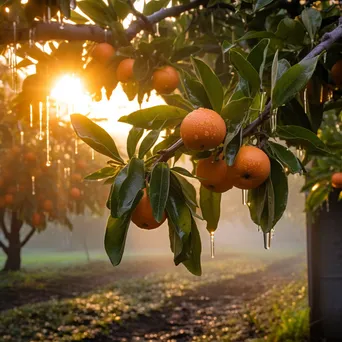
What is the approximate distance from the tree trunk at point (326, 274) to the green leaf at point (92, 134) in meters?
4.49

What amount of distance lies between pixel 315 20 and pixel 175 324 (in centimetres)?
689

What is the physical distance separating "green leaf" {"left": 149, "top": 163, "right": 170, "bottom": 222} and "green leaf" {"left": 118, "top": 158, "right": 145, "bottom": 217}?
0.10 feet

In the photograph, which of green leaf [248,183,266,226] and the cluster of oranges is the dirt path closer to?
the cluster of oranges

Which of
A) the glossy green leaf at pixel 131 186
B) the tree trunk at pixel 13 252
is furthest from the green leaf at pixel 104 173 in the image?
the tree trunk at pixel 13 252

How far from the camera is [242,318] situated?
8266 mm

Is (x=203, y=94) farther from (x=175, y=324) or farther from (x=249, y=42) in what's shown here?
(x=175, y=324)

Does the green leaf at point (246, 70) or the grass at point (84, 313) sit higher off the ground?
the green leaf at point (246, 70)

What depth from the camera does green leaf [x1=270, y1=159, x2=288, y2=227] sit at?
4.77 feet

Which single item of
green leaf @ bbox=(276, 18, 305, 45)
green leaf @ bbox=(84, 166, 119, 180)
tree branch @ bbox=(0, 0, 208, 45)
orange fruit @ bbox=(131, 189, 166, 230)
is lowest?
orange fruit @ bbox=(131, 189, 166, 230)

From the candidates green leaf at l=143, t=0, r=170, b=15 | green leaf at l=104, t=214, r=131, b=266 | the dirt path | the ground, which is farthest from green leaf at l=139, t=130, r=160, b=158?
the dirt path

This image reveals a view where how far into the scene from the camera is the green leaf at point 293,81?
4.34 feet

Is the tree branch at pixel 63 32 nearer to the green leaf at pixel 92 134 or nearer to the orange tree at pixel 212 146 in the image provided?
the orange tree at pixel 212 146

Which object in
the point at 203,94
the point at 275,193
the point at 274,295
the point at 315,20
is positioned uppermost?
the point at 315,20

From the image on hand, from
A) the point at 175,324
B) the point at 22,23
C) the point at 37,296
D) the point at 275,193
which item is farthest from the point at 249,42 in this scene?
the point at 37,296
